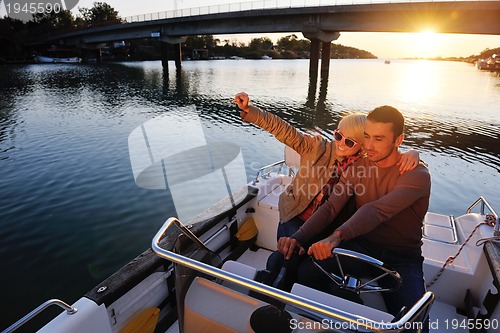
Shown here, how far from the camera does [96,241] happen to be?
7.41 metres

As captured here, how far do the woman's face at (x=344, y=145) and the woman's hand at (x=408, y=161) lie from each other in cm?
42

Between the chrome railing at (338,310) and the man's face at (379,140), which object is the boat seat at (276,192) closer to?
the man's face at (379,140)

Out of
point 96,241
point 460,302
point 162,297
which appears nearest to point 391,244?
point 460,302

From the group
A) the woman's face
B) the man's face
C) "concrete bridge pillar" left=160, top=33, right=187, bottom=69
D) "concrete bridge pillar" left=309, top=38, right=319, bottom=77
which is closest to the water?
the woman's face

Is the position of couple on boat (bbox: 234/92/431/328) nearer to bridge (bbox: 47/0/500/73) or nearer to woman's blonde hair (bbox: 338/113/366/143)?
woman's blonde hair (bbox: 338/113/366/143)

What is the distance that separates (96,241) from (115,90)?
2668 centimetres

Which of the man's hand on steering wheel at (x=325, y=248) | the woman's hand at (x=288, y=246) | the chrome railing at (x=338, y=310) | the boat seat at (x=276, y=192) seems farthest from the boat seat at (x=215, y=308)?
the boat seat at (x=276, y=192)

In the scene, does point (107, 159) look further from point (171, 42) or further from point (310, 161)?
point (171, 42)

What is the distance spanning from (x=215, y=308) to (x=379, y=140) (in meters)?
1.90

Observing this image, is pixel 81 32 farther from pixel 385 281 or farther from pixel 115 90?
pixel 385 281

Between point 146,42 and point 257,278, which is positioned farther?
point 146,42

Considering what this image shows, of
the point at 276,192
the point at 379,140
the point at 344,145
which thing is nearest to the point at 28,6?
the point at 276,192

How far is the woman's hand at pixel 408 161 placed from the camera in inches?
107

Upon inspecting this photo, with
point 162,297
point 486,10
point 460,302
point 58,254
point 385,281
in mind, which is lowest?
point 58,254
